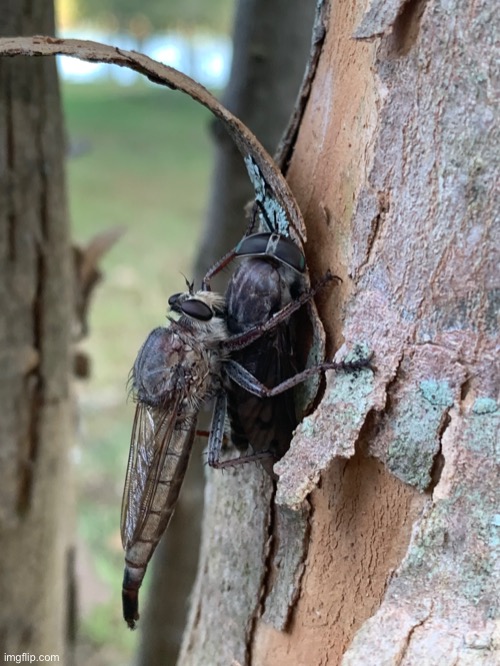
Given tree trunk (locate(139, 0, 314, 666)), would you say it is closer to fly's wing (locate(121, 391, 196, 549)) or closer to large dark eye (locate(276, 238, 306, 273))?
fly's wing (locate(121, 391, 196, 549))

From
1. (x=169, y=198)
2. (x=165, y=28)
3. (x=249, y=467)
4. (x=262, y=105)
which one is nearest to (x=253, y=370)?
(x=249, y=467)

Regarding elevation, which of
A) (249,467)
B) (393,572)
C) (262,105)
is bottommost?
(393,572)

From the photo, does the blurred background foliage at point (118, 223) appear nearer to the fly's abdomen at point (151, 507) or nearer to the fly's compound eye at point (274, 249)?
the fly's abdomen at point (151, 507)

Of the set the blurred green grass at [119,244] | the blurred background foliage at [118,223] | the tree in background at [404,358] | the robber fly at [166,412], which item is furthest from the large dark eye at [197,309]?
the blurred green grass at [119,244]

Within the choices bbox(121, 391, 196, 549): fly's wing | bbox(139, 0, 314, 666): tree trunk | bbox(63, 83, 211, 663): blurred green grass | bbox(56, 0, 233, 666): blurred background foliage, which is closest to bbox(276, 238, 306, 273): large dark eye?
bbox(121, 391, 196, 549): fly's wing

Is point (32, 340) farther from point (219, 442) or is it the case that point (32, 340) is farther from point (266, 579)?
point (266, 579)

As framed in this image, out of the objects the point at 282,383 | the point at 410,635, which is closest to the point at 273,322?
the point at 282,383

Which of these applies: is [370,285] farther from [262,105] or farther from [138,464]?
[262,105]
